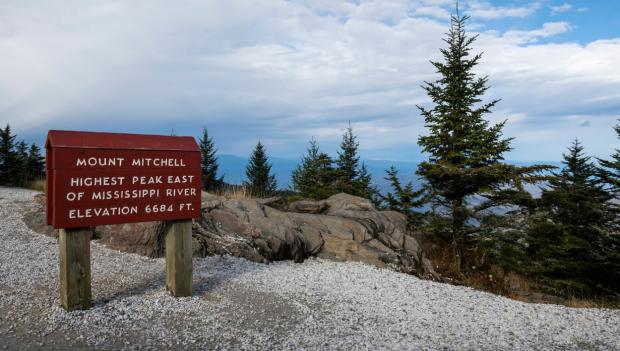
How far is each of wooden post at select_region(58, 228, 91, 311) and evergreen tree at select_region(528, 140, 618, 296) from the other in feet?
Result: 37.9

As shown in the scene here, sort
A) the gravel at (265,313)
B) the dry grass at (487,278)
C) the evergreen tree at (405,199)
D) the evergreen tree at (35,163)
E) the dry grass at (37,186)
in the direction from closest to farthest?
the gravel at (265,313)
the dry grass at (487,278)
the evergreen tree at (405,199)
the dry grass at (37,186)
the evergreen tree at (35,163)

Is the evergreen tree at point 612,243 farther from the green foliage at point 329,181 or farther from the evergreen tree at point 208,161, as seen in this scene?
the evergreen tree at point 208,161

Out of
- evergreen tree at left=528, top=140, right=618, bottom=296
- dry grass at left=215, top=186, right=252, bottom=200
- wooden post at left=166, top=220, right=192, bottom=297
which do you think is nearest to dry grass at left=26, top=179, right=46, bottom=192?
dry grass at left=215, top=186, right=252, bottom=200

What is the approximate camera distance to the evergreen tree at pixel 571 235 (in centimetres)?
1212

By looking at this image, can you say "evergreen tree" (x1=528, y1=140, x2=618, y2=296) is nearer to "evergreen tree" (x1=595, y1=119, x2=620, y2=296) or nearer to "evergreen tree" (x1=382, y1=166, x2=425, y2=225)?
"evergreen tree" (x1=595, y1=119, x2=620, y2=296)

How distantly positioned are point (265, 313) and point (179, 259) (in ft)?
5.27

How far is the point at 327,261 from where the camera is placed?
1023 centimetres

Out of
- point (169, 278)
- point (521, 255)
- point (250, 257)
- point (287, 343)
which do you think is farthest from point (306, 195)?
point (287, 343)

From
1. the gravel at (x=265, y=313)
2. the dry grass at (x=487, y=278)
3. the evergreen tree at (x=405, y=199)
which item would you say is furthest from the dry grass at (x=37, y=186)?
the dry grass at (x=487, y=278)

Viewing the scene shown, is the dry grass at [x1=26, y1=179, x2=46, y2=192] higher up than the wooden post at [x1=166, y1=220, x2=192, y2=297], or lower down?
higher up

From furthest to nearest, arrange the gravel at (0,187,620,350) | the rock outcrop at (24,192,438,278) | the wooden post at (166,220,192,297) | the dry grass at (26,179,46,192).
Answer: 1. the dry grass at (26,179,46,192)
2. the rock outcrop at (24,192,438,278)
3. the wooden post at (166,220,192,297)
4. the gravel at (0,187,620,350)

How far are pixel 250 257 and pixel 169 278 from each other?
289 cm

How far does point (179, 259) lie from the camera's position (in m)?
6.64

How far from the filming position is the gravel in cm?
517
